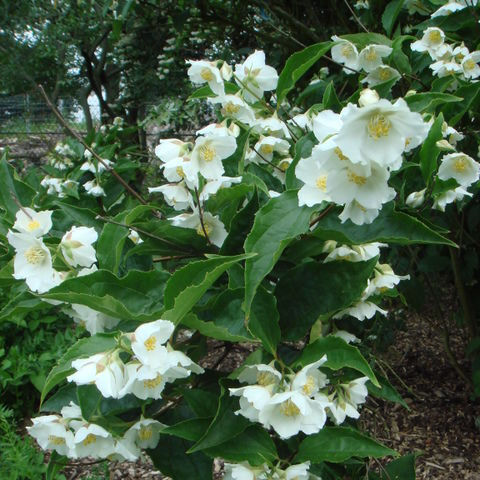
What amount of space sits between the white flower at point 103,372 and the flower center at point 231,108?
0.66m

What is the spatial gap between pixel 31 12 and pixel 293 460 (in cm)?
519

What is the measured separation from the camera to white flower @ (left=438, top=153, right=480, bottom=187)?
1.33m

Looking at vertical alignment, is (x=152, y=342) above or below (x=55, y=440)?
above

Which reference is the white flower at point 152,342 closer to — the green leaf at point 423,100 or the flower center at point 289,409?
the flower center at point 289,409

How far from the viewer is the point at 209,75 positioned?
1301 mm

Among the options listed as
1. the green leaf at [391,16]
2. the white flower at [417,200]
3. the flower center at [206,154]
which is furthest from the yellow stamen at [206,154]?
the green leaf at [391,16]

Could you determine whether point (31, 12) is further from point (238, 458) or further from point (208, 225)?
point (238, 458)

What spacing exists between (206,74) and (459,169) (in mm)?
636

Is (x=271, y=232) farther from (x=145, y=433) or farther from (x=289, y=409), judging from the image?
(x=145, y=433)

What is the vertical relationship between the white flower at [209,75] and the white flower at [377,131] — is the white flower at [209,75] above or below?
above

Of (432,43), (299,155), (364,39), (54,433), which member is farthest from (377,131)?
(432,43)

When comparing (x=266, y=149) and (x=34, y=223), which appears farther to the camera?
(x=266, y=149)

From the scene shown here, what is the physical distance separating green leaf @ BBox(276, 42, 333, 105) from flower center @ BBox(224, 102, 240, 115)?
0.11 m

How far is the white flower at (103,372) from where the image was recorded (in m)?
0.87
